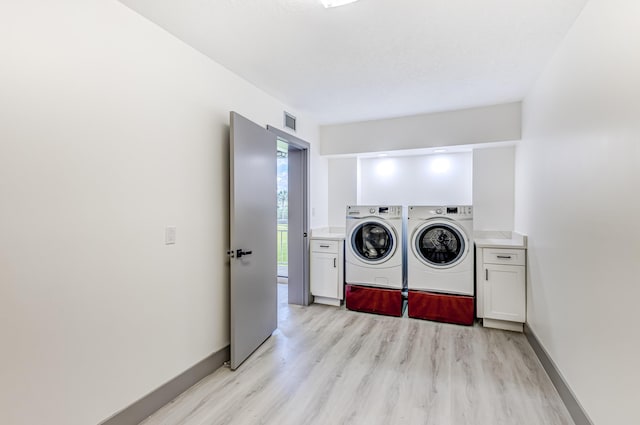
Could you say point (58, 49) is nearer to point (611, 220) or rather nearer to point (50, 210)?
point (50, 210)

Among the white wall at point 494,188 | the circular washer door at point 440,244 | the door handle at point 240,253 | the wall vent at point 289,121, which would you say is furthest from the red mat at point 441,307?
the wall vent at point 289,121

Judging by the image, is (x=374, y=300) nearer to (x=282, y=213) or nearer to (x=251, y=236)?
(x=251, y=236)

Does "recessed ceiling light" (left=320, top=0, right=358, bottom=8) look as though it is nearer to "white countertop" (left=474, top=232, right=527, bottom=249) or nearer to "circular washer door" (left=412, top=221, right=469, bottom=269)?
"circular washer door" (left=412, top=221, right=469, bottom=269)

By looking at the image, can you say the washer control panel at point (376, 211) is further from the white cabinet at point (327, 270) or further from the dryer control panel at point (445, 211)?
the white cabinet at point (327, 270)

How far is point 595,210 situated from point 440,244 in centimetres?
186

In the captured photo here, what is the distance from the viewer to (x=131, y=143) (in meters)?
1.71

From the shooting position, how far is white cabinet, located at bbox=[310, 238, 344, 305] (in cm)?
374

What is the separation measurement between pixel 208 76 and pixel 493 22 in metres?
1.95

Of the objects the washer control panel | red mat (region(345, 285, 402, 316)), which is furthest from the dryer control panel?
red mat (region(345, 285, 402, 316))

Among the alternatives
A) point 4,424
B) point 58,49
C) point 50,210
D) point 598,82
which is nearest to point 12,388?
point 4,424

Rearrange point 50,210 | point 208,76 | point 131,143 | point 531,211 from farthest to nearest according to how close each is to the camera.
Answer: point 531,211, point 208,76, point 131,143, point 50,210

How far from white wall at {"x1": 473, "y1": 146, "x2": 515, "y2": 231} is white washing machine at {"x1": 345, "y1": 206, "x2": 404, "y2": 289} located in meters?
1.01

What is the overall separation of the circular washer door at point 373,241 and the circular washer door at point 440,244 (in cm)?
30

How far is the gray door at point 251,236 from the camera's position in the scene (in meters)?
2.32
